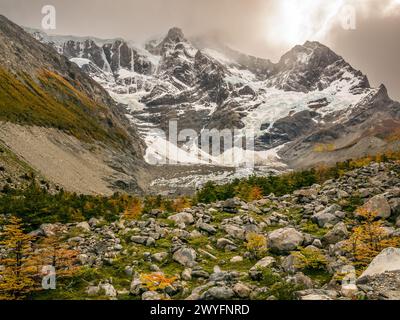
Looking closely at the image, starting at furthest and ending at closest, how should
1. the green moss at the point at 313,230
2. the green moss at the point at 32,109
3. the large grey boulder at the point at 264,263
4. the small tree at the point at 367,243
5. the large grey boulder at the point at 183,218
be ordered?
the green moss at the point at 32,109, the large grey boulder at the point at 183,218, the green moss at the point at 313,230, the large grey boulder at the point at 264,263, the small tree at the point at 367,243

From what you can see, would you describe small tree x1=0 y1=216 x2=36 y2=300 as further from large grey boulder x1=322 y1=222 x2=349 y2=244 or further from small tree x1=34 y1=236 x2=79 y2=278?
large grey boulder x1=322 y1=222 x2=349 y2=244

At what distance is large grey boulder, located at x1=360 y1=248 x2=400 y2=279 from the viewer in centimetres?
1362

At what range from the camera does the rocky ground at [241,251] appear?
535 inches

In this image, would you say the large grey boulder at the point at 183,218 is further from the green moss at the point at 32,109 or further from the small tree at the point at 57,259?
the green moss at the point at 32,109

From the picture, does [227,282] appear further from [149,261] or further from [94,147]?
[94,147]

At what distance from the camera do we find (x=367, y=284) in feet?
42.7

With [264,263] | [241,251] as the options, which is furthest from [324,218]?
[264,263]

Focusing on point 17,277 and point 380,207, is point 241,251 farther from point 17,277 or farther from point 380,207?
point 17,277

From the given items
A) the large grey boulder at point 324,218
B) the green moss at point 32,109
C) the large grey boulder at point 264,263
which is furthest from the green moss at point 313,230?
the green moss at point 32,109

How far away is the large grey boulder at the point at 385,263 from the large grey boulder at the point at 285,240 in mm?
4836

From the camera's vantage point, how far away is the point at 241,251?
19344 millimetres

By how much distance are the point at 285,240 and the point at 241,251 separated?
2.12 meters

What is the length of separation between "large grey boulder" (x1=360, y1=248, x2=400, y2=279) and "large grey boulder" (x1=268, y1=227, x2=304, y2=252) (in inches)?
190
